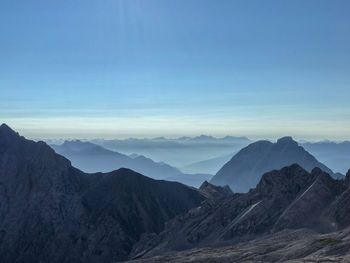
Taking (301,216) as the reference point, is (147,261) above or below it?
below

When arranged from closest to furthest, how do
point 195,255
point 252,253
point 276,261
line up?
point 276,261 < point 252,253 < point 195,255

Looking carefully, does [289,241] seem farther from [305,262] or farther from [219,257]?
[305,262]

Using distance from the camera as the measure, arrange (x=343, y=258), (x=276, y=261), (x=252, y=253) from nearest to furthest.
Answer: (x=343, y=258) < (x=276, y=261) < (x=252, y=253)

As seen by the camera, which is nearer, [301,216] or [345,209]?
[345,209]

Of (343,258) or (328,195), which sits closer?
(343,258)

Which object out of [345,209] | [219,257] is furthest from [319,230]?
[219,257]

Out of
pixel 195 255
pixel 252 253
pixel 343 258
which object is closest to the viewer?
pixel 343 258

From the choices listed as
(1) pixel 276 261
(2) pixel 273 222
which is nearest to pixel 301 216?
(2) pixel 273 222

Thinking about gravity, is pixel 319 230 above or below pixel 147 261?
above

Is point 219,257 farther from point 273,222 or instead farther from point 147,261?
point 273,222
